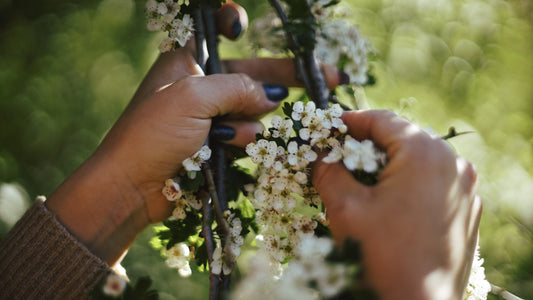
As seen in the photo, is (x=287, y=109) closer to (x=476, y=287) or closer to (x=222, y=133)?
(x=222, y=133)

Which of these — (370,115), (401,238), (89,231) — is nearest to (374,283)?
(401,238)

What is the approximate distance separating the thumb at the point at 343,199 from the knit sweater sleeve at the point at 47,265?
0.75m

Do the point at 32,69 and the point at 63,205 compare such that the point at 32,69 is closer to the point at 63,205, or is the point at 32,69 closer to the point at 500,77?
the point at 63,205

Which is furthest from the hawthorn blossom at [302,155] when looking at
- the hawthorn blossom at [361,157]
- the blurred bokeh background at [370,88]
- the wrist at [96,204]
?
the blurred bokeh background at [370,88]

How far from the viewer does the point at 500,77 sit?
315 cm

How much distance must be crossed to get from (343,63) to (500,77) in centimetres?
215

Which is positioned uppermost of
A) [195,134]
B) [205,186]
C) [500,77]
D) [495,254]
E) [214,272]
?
[195,134]

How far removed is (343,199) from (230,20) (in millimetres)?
897

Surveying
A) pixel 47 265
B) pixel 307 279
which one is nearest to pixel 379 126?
pixel 307 279

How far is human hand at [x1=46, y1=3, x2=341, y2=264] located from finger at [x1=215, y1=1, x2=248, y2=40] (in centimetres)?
17

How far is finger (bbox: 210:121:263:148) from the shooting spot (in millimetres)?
1349

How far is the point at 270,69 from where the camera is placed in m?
1.71

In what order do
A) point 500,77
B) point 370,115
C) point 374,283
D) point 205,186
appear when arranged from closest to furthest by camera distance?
point 374,283 < point 370,115 < point 205,186 < point 500,77

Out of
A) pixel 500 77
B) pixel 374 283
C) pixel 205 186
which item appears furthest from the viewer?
pixel 500 77
